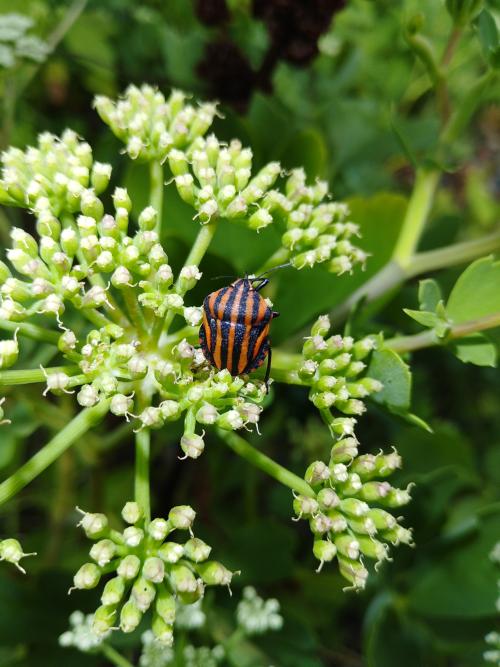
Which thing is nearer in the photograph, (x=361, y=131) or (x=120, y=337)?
(x=120, y=337)

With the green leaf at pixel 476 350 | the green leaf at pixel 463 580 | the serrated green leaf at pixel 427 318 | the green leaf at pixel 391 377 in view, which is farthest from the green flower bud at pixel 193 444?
the green leaf at pixel 463 580

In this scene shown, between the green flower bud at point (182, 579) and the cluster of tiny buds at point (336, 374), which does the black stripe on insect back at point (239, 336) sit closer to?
the cluster of tiny buds at point (336, 374)

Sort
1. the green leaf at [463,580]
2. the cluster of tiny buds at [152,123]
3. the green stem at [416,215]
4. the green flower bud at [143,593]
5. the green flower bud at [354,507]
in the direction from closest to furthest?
the green flower bud at [143,593] < the green flower bud at [354,507] < the cluster of tiny buds at [152,123] < the green stem at [416,215] < the green leaf at [463,580]

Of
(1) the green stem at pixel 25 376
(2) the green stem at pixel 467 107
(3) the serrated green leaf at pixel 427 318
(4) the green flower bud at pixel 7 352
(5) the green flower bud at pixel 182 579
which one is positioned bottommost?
(5) the green flower bud at pixel 182 579

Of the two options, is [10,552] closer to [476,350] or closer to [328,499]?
[328,499]

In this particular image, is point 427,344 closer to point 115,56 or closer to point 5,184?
point 5,184

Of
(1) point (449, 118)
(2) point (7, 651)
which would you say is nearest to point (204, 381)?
(1) point (449, 118)
